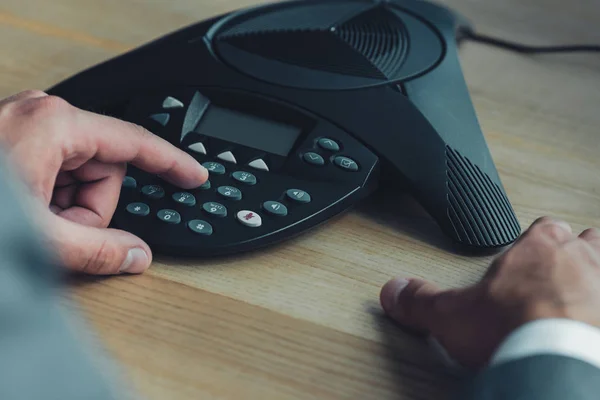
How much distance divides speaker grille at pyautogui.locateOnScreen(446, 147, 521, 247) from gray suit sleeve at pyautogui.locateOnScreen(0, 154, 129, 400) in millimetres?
443

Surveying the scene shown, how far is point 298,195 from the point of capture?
1.83 ft

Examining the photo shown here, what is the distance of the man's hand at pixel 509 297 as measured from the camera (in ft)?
1.44

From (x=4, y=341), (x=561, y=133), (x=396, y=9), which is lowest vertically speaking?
(x=561, y=133)

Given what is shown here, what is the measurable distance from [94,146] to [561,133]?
0.46 meters

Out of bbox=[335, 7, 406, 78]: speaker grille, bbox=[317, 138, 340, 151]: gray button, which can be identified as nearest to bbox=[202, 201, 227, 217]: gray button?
bbox=[317, 138, 340, 151]: gray button

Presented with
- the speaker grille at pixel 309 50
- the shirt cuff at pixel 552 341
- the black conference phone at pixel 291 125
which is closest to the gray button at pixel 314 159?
the black conference phone at pixel 291 125

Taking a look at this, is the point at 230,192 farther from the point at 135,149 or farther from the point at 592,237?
the point at 592,237

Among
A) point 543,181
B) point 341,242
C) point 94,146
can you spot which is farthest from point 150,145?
point 543,181

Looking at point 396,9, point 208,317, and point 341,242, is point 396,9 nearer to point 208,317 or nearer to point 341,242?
point 341,242

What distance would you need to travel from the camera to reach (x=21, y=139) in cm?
49

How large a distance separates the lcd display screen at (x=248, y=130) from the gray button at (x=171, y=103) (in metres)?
0.02

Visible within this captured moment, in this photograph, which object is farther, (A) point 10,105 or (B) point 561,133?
(B) point 561,133

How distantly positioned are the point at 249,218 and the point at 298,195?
1.7 inches

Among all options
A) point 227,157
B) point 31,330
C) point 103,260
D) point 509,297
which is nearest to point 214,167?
point 227,157
